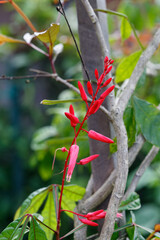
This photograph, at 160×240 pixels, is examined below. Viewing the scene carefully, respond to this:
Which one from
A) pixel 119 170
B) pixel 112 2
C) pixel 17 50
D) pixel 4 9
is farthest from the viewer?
pixel 4 9

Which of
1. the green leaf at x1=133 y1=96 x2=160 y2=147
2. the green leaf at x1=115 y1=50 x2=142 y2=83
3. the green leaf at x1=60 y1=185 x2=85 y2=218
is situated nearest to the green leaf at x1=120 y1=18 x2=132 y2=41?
the green leaf at x1=115 y1=50 x2=142 y2=83

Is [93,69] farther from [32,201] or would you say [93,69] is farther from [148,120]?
[32,201]

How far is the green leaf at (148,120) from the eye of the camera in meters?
0.44

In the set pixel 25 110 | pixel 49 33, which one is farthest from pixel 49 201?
pixel 25 110

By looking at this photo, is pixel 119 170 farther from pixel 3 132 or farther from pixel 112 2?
pixel 3 132

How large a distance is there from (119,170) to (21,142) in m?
2.15

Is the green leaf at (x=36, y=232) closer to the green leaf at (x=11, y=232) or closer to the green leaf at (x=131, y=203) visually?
the green leaf at (x=11, y=232)

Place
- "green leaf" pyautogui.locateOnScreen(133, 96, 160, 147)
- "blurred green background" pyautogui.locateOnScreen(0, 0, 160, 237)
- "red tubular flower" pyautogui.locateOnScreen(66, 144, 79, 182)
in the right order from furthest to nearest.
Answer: "blurred green background" pyautogui.locateOnScreen(0, 0, 160, 237), "green leaf" pyautogui.locateOnScreen(133, 96, 160, 147), "red tubular flower" pyautogui.locateOnScreen(66, 144, 79, 182)

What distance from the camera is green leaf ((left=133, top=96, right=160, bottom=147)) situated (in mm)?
440

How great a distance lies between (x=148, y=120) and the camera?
1.47ft

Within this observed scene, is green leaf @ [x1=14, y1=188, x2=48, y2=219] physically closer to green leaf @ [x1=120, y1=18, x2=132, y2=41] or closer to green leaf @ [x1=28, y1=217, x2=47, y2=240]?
green leaf @ [x1=28, y1=217, x2=47, y2=240]

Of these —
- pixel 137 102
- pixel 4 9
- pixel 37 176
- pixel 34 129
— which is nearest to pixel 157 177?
pixel 137 102

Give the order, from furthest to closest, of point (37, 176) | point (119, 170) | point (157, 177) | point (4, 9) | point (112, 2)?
point (4, 9)
point (37, 176)
point (112, 2)
point (157, 177)
point (119, 170)

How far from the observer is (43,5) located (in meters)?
2.50
